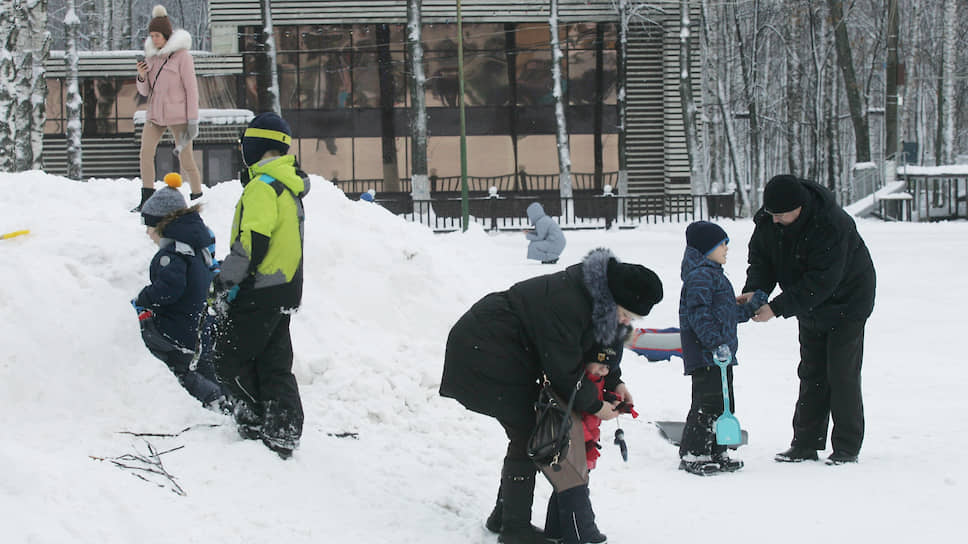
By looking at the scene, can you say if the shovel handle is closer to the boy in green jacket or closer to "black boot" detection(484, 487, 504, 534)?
"black boot" detection(484, 487, 504, 534)

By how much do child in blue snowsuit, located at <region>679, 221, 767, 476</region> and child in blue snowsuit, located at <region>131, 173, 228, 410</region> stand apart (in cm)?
264

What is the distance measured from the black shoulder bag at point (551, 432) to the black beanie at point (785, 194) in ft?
7.09

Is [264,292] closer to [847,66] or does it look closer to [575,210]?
[575,210]

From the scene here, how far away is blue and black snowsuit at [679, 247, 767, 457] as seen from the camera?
5531mm

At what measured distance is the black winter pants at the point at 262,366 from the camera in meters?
4.79

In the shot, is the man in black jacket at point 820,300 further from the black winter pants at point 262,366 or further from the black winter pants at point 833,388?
the black winter pants at point 262,366

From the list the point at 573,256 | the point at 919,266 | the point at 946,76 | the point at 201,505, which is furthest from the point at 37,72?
the point at 946,76

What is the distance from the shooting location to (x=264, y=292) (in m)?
4.80

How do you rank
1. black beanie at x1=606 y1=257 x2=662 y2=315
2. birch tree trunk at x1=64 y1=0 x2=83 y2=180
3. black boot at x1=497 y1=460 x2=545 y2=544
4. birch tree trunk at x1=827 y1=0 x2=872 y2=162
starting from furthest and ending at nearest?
birch tree trunk at x1=827 y1=0 x2=872 y2=162 → birch tree trunk at x1=64 y1=0 x2=83 y2=180 → black boot at x1=497 y1=460 x2=545 y2=544 → black beanie at x1=606 y1=257 x2=662 y2=315

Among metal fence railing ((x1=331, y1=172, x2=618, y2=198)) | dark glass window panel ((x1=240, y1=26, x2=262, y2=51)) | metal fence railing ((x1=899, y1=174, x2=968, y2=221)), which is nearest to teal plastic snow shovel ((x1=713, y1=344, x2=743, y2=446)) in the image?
metal fence railing ((x1=899, y1=174, x2=968, y2=221))

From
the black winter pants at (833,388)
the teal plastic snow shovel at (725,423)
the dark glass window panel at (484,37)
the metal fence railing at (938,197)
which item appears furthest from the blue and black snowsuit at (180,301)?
the dark glass window panel at (484,37)

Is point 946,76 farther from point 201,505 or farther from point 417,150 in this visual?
point 201,505

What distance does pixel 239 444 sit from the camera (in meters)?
4.86

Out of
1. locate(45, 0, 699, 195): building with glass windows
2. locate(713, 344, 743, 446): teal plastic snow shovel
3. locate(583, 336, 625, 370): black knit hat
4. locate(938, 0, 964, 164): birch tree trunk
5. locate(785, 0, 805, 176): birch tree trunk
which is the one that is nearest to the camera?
locate(583, 336, 625, 370): black knit hat
